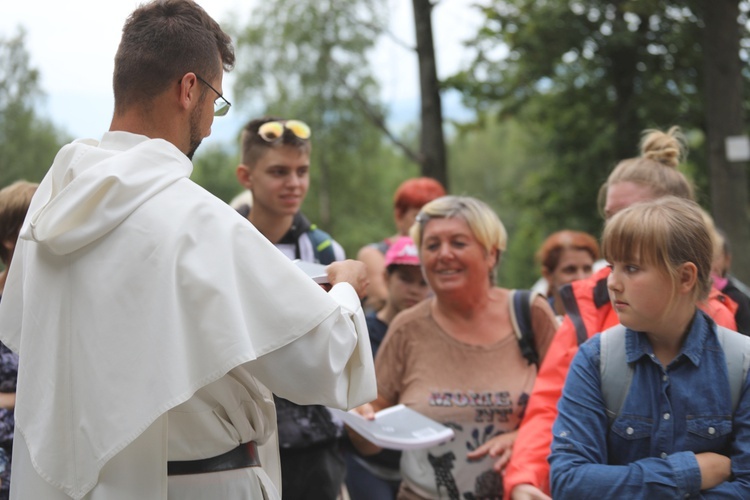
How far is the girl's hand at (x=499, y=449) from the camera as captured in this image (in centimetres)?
383

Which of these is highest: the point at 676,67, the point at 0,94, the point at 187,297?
the point at 0,94

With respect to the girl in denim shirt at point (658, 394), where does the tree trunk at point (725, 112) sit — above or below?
above

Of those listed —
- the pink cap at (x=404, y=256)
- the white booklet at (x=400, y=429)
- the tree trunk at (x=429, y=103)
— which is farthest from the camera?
the tree trunk at (x=429, y=103)

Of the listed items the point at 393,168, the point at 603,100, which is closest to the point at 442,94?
the point at 603,100

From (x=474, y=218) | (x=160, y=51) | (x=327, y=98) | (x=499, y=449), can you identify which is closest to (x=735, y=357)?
(x=499, y=449)

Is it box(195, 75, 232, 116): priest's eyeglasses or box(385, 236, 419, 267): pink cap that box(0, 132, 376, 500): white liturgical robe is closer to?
box(195, 75, 232, 116): priest's eyeglasses

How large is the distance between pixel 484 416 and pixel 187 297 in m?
2.02

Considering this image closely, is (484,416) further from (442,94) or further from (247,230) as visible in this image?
(442,94)

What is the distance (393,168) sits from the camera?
4872 centimetres

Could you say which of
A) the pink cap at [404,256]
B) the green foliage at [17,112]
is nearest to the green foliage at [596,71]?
the pink cap at [404,256]

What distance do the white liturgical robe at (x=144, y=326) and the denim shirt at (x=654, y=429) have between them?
786 mm

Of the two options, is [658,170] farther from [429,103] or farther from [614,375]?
[429,103]

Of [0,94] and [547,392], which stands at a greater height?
[0,94]

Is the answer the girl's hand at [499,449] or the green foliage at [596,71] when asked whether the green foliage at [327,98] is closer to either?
the green foliage at [596,71]
